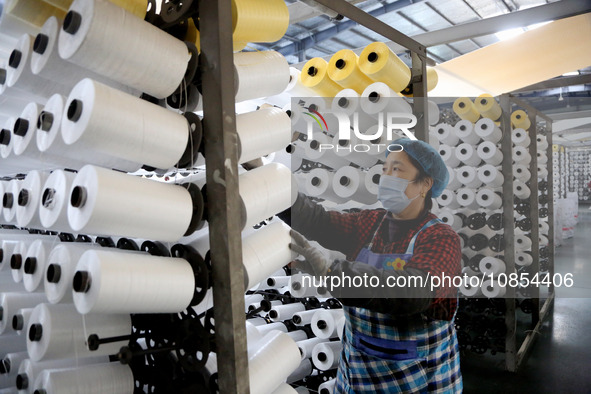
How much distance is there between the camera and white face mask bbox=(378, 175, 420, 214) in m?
1.91

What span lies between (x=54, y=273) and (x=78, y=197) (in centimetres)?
31

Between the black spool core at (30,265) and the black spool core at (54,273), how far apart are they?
0.22 metres

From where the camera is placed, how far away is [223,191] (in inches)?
44.3

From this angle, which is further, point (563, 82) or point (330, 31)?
point (330, 31)

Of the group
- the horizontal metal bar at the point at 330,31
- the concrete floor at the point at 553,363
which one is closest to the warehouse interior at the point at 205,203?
the horizontal metal bar at the point at 330,31

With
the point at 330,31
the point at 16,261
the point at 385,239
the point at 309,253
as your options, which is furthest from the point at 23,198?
Answer: the point at 330,31

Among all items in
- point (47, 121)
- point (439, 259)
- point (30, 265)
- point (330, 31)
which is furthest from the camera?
point (330, 31)

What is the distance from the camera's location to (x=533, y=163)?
15.3ft

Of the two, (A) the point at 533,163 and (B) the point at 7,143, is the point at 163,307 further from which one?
(A) the point at 533,163

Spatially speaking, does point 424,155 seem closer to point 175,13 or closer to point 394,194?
point 394,194

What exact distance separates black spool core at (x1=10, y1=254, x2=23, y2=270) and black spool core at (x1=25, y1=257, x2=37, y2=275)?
0.13 m

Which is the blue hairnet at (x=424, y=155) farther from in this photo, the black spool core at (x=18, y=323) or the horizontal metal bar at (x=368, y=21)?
the black spool core at (x=18, y=323)

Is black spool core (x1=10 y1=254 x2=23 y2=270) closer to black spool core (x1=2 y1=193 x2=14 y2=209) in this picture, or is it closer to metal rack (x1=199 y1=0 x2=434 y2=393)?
black spool core (x1=2 y1=193 x2=14 y2=209)

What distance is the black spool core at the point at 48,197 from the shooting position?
3.76 feet
